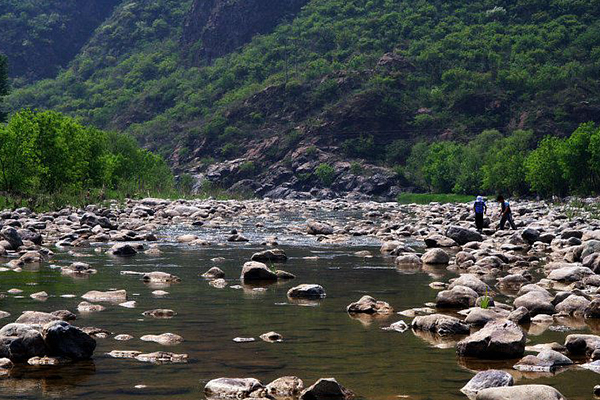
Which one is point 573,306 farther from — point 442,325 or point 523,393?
point 523,393

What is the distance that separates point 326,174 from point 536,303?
428 feet

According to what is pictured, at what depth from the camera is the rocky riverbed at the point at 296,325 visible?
785cm

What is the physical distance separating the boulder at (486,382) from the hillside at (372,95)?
127 metres

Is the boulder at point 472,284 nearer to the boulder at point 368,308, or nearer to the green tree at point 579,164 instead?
the boulder at point 368,308

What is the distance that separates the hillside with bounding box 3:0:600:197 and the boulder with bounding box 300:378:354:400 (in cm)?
12734

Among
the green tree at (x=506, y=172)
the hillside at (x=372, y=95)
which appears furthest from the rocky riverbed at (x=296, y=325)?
the hillside at (x=372, y=95)

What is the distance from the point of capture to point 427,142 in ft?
493

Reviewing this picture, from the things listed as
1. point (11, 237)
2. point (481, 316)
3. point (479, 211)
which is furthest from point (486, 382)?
point (479, 211)

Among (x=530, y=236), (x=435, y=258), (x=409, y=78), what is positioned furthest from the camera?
(x=409, y=78)

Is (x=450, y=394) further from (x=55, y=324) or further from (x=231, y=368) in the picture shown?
(x=55, y=324)

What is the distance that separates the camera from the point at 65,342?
880 cm

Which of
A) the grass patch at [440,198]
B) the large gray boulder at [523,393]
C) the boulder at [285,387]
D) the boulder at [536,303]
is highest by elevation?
the large gray boulder at [523,393]

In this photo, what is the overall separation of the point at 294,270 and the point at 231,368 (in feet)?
32.4

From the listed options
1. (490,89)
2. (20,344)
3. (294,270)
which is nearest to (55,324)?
(20,344)
